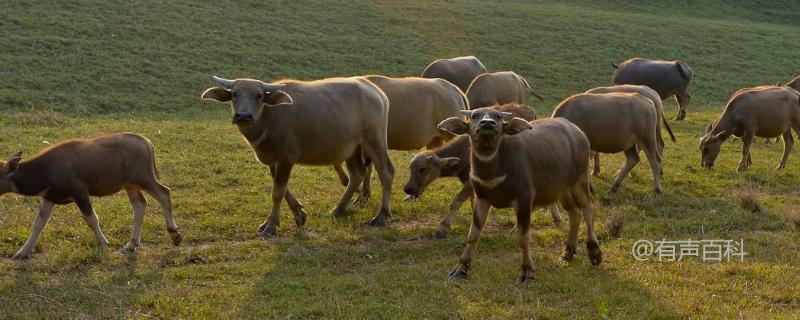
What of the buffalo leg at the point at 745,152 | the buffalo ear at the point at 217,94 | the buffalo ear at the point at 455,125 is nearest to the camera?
the buffalo ear at the point at 455,125

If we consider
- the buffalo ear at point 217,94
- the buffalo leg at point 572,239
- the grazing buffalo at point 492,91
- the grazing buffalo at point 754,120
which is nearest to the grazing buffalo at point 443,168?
the buffalo leg at point 572,239

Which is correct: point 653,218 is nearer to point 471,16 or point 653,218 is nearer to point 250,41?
point 250,41

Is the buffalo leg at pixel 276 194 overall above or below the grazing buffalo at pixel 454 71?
above

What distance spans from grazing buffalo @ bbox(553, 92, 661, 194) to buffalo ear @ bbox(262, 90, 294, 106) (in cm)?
493

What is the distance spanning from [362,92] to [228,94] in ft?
6.76

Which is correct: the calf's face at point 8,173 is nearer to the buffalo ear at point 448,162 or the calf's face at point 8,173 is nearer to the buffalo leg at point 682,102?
the buffalo ear at point 448,162

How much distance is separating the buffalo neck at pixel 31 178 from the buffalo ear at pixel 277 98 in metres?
2.69

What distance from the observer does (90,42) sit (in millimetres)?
27547

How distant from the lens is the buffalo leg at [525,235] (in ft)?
28.0

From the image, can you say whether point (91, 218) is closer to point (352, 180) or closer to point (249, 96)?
point (249, 96)

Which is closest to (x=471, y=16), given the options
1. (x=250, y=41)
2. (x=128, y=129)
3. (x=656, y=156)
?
(x=250, y=41)

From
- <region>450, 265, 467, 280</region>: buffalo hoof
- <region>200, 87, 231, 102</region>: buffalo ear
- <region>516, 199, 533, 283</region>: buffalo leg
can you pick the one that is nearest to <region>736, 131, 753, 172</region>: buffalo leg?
<region>516, 199, 533, 283</region>: buffalo leg

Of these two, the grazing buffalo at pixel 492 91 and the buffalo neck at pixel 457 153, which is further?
the grazing buffalo at pixel 492 91

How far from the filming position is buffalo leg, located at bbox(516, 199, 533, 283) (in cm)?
855
